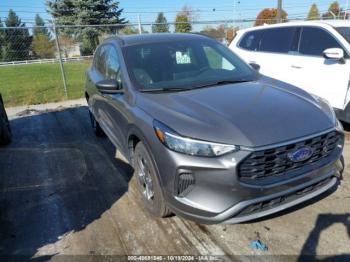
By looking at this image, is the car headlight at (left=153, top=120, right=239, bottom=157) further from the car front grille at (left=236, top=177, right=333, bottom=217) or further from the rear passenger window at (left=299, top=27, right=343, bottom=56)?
the rear passenger window at (left=299, top=27, right=343, bottom=56)

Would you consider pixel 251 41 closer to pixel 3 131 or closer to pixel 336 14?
pixel 3 131

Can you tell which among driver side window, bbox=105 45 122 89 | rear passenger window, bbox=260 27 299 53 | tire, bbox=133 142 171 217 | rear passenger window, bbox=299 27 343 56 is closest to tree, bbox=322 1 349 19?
rear passenger window, bbox=260 27 299 53

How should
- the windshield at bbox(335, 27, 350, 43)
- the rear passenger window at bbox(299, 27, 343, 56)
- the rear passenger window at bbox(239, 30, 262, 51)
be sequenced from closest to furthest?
the windshield at bbox(335, 27, 350, 43) → the rear passenger window at bbox(299, 27, 343, 56) → the rear passenger window at bbox(239, 30, 262, 51)

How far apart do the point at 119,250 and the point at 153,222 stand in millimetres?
468

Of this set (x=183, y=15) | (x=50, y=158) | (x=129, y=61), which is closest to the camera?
(x=129, y=61)

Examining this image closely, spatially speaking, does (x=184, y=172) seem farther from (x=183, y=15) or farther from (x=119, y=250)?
(x=183, y=15)

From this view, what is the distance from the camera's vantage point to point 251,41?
7.08 metres

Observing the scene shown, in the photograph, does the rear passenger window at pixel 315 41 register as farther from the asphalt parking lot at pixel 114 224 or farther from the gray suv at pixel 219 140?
the gray suv at pixel 219 140

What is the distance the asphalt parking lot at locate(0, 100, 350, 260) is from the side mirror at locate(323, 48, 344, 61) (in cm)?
136

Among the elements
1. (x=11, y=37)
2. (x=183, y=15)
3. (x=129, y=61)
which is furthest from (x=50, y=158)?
(x=183, y=15)

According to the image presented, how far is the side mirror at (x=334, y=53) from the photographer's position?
4.91 metres

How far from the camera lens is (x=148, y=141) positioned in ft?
9.45

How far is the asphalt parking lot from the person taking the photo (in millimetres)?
2807

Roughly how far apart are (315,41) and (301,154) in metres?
3.81
